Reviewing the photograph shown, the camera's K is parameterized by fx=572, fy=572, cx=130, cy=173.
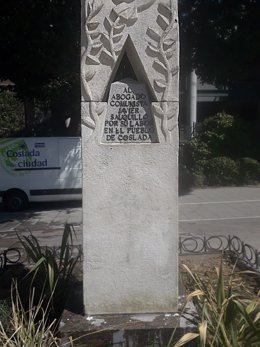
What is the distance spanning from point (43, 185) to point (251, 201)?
6.58m

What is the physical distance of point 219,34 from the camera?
57.4 ft

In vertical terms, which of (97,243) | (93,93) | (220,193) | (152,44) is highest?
(152,44)

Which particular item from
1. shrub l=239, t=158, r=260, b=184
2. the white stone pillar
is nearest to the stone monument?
shrub l=239, t=158, r=260, b=184

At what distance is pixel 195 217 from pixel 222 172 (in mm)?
6691

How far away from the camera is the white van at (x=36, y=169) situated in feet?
57.4

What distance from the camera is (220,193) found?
66.6 feet

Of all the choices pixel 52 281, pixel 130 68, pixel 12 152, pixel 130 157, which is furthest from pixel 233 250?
pixel 12 152

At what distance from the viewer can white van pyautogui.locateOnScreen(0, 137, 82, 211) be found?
17484mm

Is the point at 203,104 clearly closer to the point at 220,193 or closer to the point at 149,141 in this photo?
the point at 220,193

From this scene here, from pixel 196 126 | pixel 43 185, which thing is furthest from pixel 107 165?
pixel 196 126

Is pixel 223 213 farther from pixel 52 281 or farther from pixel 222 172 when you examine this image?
pixel 52 281

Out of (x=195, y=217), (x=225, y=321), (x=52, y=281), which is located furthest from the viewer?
(x=195, y=217)

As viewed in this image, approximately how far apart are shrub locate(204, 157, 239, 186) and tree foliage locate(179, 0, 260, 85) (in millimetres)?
4745

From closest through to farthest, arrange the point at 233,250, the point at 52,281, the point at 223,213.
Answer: the point at 52,281, the point at 233,250, the point at 223,213
